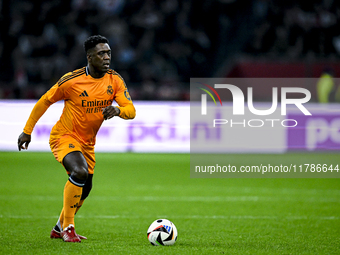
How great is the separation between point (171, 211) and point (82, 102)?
2.70 m

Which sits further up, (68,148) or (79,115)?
(79,115)

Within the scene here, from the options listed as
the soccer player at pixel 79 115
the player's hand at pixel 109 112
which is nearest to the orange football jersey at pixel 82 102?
the soccer player at pixel 79 115

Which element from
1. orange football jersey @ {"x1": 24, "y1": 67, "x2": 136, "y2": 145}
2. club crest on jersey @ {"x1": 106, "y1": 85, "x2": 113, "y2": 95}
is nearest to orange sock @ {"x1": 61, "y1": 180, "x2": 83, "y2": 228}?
orange football jersey @ {"x1": 24, "y1": 67, "x2": 136, "y2": 145}

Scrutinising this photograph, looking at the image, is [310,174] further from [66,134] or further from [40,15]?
[40,15]

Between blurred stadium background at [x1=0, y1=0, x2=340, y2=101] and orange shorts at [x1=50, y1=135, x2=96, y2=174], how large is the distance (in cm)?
1114

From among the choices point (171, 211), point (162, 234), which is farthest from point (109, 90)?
point (171, 211)

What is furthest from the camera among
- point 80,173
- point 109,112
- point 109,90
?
point 109,90

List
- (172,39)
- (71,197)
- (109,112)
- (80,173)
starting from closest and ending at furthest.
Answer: (109,112), (80,173), (71,197), (172,39)

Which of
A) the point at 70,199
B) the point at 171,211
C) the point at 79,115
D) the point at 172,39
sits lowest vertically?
the point at 171,211

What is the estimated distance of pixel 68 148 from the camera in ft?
16.8

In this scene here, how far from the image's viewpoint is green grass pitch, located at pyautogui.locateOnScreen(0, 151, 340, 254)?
5043mm

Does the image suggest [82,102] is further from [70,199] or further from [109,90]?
[70,199]

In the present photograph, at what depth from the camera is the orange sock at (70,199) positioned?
5.04m

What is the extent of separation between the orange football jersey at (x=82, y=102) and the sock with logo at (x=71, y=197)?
18.6 inches
